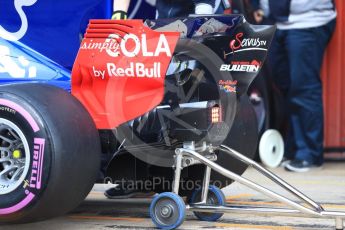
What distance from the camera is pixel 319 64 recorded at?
24.3 feet

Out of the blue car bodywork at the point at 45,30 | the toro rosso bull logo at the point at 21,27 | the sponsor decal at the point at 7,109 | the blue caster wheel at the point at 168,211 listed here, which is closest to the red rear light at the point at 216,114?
the blue caster wheel at the point at 168,211

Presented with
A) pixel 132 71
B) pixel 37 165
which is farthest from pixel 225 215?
pixel 37 165

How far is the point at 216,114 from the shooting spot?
443 centimetres

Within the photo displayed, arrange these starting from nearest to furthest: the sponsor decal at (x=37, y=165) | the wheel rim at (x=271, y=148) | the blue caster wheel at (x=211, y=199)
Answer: the sponsor decal at (x=37, y=165)
the blue caster wheel at (x=211, y=199)
the wheel rim at (x=271, y=148)

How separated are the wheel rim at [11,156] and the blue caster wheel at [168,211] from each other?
0.76m

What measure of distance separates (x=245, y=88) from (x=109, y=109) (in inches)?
29.9

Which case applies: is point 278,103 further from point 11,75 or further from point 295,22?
point 11,75

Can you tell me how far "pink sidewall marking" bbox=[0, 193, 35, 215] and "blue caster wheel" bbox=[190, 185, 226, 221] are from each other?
111 centimetres

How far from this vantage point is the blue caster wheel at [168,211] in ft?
14.0

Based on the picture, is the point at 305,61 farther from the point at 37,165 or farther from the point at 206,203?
the point at 37,165

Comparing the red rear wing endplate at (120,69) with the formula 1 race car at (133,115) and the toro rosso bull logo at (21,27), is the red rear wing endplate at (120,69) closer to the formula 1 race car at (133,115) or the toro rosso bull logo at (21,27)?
the formula 1 race car at (133,115)

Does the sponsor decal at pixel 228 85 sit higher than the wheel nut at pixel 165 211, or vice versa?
the sponsor decal at pixel 228 85

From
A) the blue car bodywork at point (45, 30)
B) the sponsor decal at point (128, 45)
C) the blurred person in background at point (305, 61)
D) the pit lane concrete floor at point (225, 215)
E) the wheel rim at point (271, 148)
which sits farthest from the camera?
the wheel rim at point (271, 148)

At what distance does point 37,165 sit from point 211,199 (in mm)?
1219
